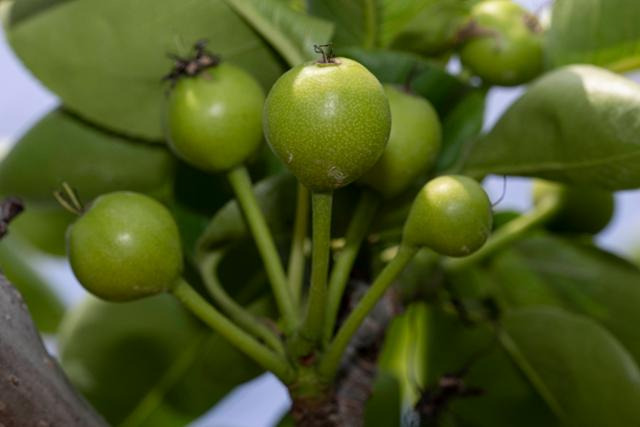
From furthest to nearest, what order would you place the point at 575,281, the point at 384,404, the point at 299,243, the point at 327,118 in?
the point at 575,281 < the point at 384,404 < the point at 299,243 < the point at 327,118

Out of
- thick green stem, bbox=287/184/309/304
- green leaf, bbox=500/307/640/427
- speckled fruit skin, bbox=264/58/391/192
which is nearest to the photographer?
speckled fruit skin, bbox=264/58/391/192

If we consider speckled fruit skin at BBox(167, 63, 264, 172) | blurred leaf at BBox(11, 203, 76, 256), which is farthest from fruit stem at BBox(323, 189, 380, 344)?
blurred leaf at BBox(11, 203, 76, 256)

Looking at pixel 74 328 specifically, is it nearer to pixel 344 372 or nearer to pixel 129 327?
pixel 129 327

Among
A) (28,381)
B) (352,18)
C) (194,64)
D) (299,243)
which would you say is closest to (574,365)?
(299,243)

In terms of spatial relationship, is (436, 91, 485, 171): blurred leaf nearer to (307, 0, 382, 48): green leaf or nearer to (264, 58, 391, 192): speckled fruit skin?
(307, 0, 382, 48): green leaf

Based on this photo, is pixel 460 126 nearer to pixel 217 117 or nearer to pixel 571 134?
pixel 571 134
